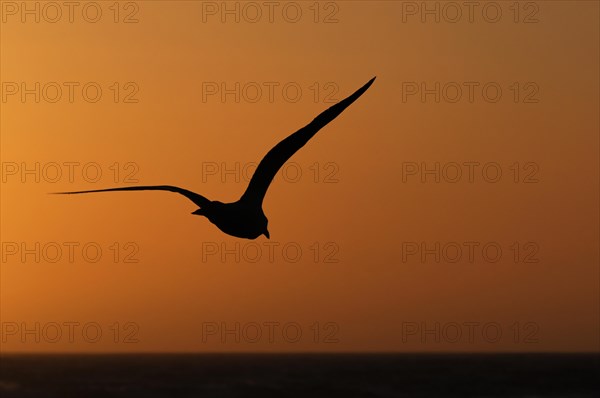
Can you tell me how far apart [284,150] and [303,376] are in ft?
319

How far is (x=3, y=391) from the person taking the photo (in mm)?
91938

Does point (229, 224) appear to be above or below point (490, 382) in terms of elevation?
above

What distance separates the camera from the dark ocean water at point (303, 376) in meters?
91.6

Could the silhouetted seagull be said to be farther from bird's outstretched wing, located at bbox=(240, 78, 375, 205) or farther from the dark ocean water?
the dark ocean water

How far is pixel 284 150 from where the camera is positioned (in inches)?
566

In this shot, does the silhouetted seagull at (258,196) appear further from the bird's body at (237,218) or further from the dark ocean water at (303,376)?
the dark ocean water at (303,376)

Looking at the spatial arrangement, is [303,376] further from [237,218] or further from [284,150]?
[284,150]

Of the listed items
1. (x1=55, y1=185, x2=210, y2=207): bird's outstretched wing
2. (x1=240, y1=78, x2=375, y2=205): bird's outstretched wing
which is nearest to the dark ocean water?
(x1=240, y1=78, x2=375, y2=205): bird's outstretched wing

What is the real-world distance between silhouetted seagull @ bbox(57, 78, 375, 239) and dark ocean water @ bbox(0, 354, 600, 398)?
3007 inches

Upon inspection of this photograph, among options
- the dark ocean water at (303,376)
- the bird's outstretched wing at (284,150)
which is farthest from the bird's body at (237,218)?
the dark ocean water at (303,376)

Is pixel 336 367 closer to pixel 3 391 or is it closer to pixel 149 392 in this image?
pixel 149 392

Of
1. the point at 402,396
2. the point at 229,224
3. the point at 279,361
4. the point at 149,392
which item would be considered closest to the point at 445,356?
the point at 279,361

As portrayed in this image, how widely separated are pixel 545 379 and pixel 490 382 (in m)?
8.26

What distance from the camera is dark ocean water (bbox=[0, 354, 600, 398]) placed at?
9162cm
